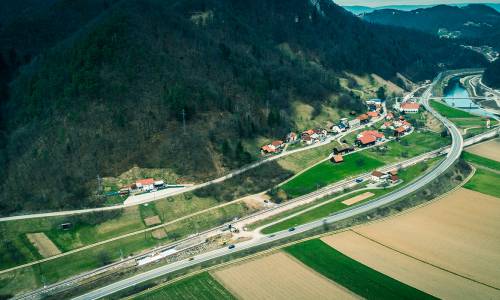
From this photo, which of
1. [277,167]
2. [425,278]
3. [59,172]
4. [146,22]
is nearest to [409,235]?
[425,278]

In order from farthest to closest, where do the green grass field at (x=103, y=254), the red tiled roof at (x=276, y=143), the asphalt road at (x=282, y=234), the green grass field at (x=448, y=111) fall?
the green grass field at (x=448, y=111) < the red tiled roof at (x=276, y=143) < the green grass field at (x=103, y=254) < the asphalt road at (x=282, y=234)

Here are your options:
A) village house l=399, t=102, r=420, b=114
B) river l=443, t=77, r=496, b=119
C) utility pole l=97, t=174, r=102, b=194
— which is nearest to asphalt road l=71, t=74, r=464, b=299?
utility pole l=97, t=174, r=102, b=194

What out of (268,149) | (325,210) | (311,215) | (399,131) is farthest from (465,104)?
(311,215)

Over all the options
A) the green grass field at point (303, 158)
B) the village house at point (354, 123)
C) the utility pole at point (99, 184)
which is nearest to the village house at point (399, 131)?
the village house at point (354, 123)

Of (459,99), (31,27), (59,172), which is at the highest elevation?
(31,27)

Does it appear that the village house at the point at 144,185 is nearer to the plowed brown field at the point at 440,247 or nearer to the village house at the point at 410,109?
the plowed brown field at the point at 440,247

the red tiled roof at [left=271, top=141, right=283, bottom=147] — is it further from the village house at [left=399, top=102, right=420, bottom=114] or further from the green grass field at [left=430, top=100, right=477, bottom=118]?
the green grass field at [left=430, top=100, right=477, bottom=118]

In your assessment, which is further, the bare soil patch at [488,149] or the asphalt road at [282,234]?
the bare soil patch at [488,149]

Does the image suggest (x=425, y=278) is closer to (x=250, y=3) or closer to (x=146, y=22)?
(x=146, y=22)
